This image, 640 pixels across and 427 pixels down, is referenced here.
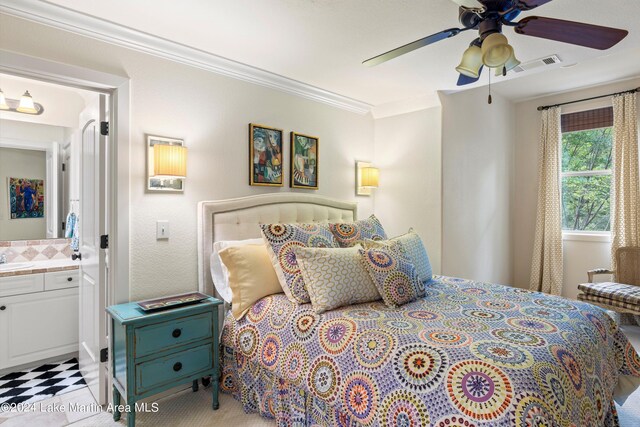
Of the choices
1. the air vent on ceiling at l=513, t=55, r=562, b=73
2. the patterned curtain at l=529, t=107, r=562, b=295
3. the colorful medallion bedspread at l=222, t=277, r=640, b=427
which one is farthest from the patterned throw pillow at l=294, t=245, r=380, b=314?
the patterned curtain at l=529, t=107, r=562, b=295

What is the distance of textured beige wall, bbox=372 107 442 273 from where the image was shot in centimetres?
355

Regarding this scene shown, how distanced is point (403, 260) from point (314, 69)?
1.71m

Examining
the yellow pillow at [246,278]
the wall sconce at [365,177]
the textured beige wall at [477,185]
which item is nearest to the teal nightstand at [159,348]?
the yellow pillow at [246,278]

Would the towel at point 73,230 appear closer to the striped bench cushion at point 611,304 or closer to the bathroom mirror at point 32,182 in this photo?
the bathroom mirror at point 32,182

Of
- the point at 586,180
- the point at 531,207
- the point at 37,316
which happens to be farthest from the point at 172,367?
the point at 586,180

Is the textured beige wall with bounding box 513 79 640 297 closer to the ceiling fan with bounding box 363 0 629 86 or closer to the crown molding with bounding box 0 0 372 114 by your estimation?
the crown molding with bounding box 0 0 372 114

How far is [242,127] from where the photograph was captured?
112 inches

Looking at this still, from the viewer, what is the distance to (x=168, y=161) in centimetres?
225

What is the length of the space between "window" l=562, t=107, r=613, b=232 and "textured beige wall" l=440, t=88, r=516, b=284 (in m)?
0.65

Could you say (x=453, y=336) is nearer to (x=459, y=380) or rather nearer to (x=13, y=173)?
(x=459, y=380)

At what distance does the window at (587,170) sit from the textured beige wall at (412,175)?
87.7 inches

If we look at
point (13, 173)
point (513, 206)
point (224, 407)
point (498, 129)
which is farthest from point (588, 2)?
point (13, 173)

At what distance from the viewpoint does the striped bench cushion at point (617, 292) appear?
3.21 m

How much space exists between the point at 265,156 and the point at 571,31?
215 centimetres
